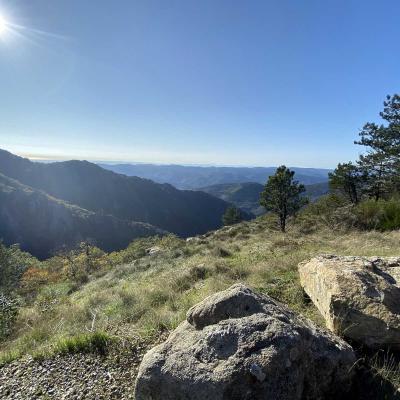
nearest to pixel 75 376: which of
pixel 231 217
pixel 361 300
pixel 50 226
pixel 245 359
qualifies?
pixel 245 359

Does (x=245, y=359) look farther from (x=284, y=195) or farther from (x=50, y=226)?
(x=50, y=226)

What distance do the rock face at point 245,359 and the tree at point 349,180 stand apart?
3637 centimetres

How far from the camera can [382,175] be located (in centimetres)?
3272

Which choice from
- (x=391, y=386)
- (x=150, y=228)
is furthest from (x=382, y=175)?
(x=150, y=228)

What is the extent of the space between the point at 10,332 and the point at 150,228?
5791 inches

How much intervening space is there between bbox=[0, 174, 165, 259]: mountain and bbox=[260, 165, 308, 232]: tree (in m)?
107

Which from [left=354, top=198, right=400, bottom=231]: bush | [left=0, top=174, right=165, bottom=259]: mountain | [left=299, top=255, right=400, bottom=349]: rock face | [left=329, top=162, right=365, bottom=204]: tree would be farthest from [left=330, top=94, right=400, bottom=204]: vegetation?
[left=0, top=174, right=165, bottom=259]: mountain

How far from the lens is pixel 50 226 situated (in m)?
146

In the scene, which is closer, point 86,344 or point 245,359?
point 245,359

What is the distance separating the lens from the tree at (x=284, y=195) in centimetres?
3321

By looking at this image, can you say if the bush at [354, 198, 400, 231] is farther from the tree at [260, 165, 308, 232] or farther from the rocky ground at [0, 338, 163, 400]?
the tree at [260, 165, 308, 232]

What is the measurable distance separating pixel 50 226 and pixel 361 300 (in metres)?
157

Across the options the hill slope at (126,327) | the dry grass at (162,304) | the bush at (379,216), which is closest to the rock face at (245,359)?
the hill slope at (126,327)

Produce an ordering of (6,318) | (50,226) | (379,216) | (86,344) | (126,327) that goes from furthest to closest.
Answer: (50,226)
(379,216)
(6,318)
(126,327)
(86,344)
